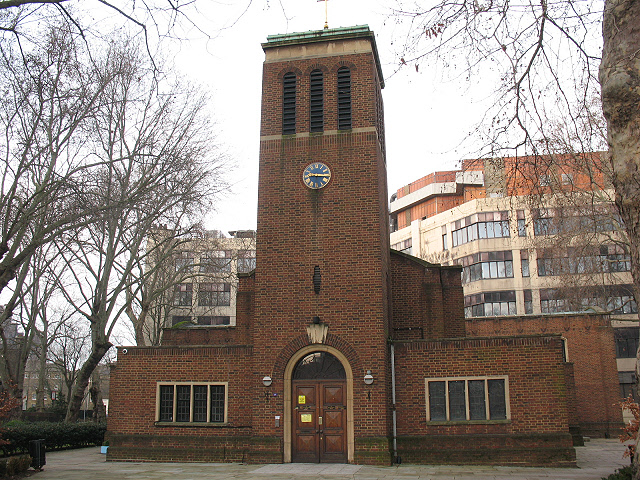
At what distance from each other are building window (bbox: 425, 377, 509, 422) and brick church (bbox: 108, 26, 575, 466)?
0.04 metres

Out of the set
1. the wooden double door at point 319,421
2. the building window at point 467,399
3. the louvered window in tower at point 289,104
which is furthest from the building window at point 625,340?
the louvered window in tower at point 289,104

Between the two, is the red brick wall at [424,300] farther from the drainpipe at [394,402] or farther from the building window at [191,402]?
the building window at [191,402]

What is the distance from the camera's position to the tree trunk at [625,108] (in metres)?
6.82

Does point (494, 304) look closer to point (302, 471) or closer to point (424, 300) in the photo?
point (424, 300)

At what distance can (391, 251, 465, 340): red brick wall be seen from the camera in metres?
20.4

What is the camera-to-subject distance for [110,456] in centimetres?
1780

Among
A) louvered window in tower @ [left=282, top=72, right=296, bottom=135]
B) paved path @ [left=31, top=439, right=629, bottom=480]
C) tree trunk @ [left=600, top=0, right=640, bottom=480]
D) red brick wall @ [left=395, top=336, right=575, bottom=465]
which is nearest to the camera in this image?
tree trunk @ [left=600, top=0, right=640, bottom=480]

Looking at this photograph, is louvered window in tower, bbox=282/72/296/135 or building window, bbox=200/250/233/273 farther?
building window, bbox=200/250/233/273

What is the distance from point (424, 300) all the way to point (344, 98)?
7.31 m

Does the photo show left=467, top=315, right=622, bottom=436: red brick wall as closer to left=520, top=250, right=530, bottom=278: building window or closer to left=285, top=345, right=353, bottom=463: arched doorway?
left=285, top=345, right=353, bottom=463: arched doorway

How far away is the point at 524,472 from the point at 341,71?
1261 centimetres

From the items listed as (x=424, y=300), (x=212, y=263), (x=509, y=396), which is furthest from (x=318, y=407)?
(x=212, y=263)

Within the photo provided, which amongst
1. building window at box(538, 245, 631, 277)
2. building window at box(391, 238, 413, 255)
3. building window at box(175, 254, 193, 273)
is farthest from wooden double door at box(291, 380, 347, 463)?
building window at box(391, 238, 413, 255)

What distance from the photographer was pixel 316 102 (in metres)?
18.9
